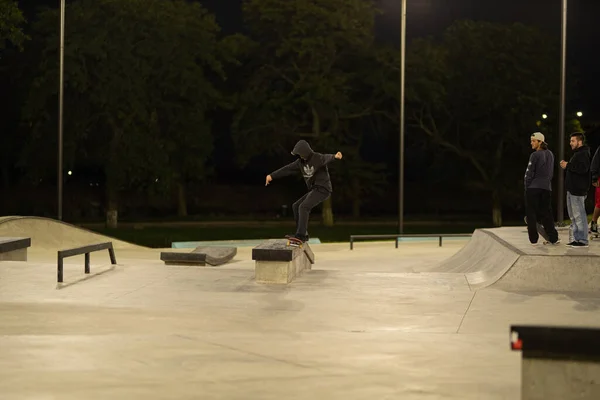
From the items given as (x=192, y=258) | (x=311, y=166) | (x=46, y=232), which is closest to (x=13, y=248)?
(x=192, y=258)

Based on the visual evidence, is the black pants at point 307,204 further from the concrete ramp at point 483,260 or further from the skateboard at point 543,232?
the skateboard at point 543,232

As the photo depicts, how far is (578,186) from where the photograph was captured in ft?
40.1

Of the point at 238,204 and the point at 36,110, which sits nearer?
the point at 36,110

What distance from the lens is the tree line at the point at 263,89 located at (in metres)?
38.0

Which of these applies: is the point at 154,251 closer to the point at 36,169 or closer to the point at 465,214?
the point at 36,169

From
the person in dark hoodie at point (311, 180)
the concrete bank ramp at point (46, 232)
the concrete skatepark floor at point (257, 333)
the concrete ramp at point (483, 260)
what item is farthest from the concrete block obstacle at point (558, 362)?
the concrete bank ramp at point (46, 232)

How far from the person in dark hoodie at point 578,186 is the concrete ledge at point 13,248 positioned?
890cm

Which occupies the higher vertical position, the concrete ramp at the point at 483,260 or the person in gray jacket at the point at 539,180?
the person in gray jacket at the point at 539,180

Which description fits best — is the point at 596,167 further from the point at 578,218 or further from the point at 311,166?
the point at 311,166

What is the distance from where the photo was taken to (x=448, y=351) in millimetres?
7473

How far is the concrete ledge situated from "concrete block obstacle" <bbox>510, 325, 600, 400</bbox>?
10796mm

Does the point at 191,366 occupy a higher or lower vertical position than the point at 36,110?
lower

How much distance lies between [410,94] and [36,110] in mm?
17679

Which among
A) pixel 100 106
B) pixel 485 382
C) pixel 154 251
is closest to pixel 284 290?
pixel 485 382
